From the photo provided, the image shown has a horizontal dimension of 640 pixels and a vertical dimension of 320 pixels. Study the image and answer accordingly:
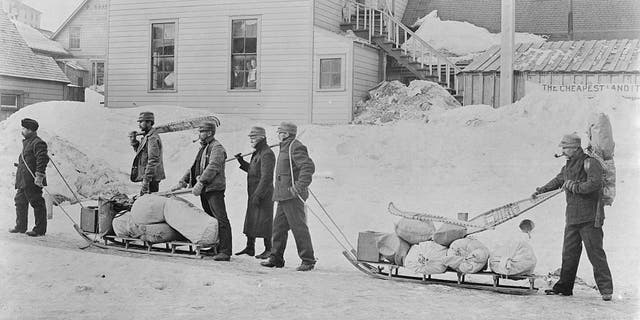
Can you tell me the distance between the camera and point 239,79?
23.5ft

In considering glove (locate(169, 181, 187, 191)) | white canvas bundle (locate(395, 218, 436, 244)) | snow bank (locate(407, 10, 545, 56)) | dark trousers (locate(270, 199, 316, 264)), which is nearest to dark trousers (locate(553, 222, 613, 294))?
white canvas bundle (locate(395, 218, 436, 244))

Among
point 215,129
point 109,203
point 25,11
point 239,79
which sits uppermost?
point 25,11

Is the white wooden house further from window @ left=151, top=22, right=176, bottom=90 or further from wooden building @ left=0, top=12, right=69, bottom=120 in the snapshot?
window @ left=151, top=22, right=176, bottom=90

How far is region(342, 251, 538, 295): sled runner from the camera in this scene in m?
5.82

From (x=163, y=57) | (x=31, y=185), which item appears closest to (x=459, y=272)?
(x=163, y=57)

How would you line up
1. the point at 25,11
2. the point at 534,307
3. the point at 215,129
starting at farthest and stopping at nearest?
the point at 215,129 < the point at 25,11 < the point at 534,307

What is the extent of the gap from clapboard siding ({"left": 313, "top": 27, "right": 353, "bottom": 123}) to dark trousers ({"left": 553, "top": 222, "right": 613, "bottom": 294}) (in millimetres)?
2266

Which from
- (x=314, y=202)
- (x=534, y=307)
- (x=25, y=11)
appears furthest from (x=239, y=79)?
(x=534, y=307)

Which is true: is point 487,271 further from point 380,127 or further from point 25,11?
point 25,11

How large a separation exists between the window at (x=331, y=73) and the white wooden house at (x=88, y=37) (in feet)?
6.56

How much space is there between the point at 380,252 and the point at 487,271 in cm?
87

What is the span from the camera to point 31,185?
770 cm

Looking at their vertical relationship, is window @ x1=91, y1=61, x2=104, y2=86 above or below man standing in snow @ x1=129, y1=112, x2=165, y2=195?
above

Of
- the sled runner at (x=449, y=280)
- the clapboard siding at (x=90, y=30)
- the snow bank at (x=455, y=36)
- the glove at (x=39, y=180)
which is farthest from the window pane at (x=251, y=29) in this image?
the glove at (x=39, y=180)
